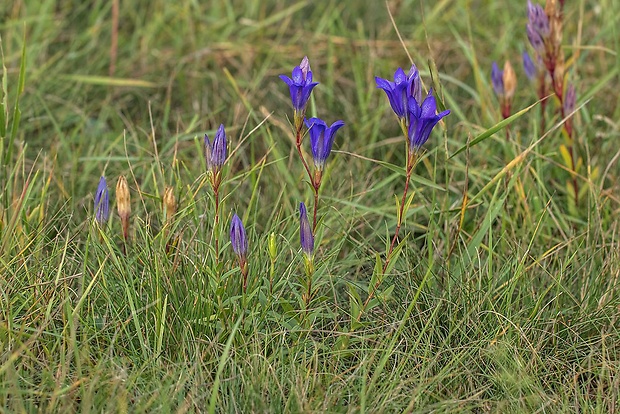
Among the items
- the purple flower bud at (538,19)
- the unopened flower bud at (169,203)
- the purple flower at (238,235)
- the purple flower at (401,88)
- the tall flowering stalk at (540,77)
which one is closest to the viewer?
the purple flower at (401,88)

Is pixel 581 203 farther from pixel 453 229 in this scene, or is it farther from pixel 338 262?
pixel 338 262

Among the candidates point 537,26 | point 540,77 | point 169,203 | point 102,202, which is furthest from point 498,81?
point 102,202

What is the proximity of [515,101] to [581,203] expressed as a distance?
684mm

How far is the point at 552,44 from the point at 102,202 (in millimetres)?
1296

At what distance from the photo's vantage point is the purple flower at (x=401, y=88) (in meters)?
1.82

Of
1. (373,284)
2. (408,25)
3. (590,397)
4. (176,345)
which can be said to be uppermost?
(408,25)

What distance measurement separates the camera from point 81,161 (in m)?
2.84

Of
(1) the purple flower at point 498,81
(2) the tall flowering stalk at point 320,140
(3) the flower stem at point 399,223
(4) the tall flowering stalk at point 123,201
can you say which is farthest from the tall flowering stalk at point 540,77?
(4) the tall flowering stalk at point 123,201

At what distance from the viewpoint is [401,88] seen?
1.82m

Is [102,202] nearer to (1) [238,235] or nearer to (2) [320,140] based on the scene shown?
(1) [238,235]

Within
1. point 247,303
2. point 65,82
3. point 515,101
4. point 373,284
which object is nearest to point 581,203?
point 515,101

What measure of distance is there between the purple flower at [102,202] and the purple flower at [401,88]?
753 millimetres

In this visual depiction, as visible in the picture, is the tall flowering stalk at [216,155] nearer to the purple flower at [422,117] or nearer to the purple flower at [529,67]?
the purple flower at [422,117]

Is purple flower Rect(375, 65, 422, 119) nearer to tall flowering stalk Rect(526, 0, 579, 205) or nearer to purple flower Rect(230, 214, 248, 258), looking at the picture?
purple flower Rect(230, 214, 248, 258)
